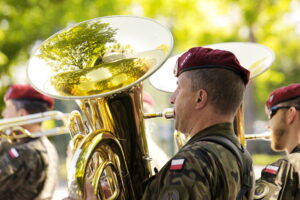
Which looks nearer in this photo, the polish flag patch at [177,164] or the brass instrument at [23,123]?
the polish flag patch at [177,164]

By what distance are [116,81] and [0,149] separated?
7.57 ft

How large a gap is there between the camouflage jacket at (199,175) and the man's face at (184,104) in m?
0.09

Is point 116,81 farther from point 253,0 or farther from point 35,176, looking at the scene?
point 253,0

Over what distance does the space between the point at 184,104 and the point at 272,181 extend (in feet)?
3.15

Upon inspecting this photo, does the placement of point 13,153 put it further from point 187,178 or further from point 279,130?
point 187,178

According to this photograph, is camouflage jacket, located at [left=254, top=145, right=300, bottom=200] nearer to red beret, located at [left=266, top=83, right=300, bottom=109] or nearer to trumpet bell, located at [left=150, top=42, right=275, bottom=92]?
red beret, located at [left=266, top=83, right=300, bottom=109]

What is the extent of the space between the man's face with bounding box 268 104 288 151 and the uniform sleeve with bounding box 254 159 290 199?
0.81 ft

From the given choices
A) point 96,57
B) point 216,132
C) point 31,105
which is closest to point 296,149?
point 216,132

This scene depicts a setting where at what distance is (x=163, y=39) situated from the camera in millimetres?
2254

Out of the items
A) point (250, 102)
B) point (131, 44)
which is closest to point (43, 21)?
point (250, 102)

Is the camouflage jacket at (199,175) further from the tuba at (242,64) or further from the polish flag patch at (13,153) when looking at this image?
the polish flag patch at (13,153)

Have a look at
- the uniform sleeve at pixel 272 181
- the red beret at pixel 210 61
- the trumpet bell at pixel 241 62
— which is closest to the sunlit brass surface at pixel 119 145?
the red beret at pixel 210 61

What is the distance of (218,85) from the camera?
195 centimetres

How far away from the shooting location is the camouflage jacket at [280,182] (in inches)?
103
